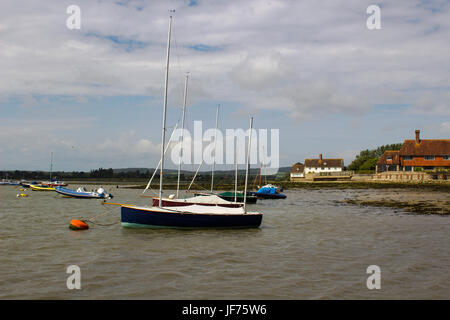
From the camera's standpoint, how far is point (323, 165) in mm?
133375

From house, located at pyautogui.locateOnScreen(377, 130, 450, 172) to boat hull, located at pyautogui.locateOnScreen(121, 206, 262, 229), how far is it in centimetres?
7821

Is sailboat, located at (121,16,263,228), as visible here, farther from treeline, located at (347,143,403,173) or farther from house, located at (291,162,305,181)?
house, located at (291,162,305,181)

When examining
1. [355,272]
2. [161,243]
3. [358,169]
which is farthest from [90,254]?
[358,169]

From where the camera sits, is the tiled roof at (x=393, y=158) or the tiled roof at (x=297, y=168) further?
the tiled roof at (x=297, y=168)

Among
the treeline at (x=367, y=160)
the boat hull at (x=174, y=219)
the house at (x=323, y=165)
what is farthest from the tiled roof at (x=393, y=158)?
the boat hull at (x=174, y=219)

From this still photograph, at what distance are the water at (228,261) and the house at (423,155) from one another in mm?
70273

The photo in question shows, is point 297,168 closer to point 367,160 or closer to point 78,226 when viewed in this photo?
point 367,160

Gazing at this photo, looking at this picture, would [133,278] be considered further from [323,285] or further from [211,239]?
[211,239]

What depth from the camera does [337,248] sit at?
1995 centimetres

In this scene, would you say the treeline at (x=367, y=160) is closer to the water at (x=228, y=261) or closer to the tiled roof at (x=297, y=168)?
the tiled roof at (x=297, y=168)

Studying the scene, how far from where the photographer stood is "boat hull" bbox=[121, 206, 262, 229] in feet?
79.2

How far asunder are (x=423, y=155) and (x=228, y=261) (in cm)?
8652

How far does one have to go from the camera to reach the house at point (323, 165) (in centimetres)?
13188
